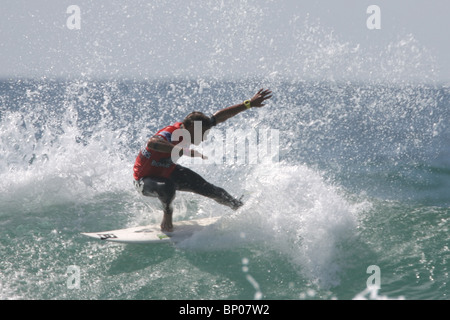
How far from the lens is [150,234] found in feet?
23.8

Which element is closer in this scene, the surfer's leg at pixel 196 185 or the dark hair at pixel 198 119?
the dark hair at pixel 198 119

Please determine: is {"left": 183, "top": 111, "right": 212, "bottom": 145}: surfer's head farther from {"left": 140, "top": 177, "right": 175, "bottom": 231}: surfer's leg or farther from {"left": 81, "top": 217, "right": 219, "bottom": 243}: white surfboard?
{"left": 81, "top": 217, "right": 219, "bottom": 243}: white surfboard

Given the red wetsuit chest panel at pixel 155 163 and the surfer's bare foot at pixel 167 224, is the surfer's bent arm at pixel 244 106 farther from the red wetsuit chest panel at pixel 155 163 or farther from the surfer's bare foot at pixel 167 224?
the surfer's bare foot at pixel 167 224

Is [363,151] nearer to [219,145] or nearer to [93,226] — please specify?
[219,145]

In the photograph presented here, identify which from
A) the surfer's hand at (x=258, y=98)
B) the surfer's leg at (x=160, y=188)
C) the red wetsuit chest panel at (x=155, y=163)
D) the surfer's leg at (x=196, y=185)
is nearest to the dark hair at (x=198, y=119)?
the red wetsuit chest panel at (x=155, y=163)

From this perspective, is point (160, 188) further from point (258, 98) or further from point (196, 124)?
point (258, 98)

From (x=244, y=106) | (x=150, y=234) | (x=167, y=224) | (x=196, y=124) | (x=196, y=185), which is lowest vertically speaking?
(x=150, y=234)

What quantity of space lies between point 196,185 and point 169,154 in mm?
791

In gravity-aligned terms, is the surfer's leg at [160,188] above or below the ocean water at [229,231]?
above

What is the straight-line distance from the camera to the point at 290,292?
5.61 meters

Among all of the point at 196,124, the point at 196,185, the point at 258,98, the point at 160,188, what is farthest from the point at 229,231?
the point at 258,98

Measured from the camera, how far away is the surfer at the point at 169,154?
6906mm

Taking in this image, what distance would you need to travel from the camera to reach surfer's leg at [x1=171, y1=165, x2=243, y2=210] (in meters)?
7.45
